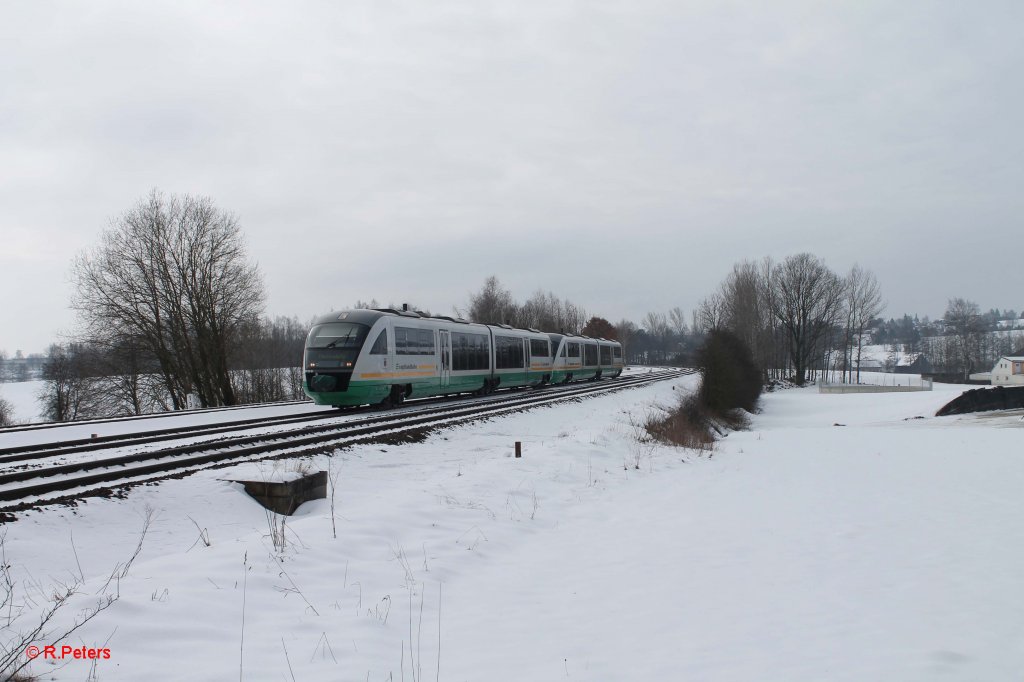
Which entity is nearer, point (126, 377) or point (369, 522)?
point (369, 522)

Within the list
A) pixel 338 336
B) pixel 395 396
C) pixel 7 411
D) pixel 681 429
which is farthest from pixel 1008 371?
pixel 7 411

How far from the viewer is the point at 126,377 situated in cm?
3541

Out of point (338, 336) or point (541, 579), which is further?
point (338, 336)

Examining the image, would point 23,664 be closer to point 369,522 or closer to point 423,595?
point 423,595

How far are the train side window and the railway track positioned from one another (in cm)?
260

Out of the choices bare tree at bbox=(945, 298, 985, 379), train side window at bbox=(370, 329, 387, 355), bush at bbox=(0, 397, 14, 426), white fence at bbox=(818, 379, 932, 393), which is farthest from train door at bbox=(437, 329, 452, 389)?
bare tree at bbox=(945, 298, 985, 379)

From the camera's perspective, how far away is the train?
20031 mm

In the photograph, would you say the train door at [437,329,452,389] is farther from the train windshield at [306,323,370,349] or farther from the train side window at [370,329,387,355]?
the train windshield at [306,323,370,349]

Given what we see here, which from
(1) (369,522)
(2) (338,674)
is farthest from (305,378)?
(2) (338,674)

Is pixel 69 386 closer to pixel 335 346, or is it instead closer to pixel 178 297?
pixel 178 297

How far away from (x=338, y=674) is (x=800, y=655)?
3176 millimetres

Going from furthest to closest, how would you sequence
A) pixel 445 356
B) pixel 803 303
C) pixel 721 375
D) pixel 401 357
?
pixel 803 303, pixel 721 375, pixel 445 356, pixel 401 357

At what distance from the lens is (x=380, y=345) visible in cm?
2073

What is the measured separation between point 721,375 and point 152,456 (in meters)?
29.9
